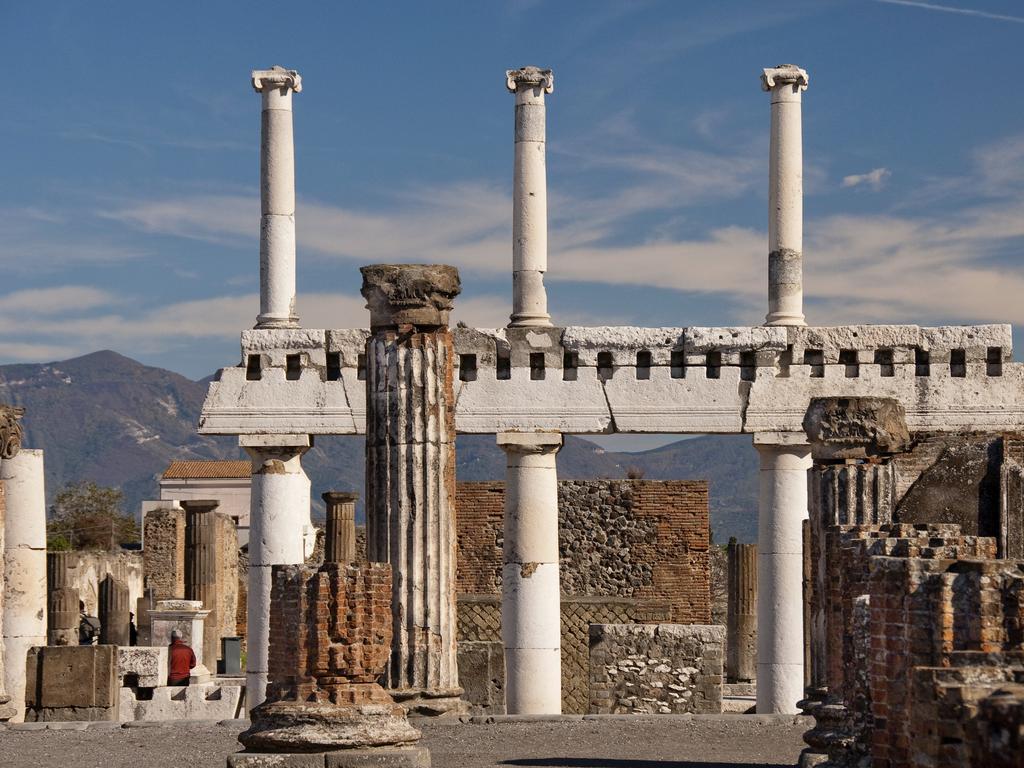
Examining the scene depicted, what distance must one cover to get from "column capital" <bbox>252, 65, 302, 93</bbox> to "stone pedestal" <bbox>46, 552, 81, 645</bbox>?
39.2 ft

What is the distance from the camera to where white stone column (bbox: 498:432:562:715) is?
18359 millimetres

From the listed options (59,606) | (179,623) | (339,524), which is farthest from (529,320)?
(59,606)

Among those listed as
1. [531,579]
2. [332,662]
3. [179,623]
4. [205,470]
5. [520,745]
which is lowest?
[520,745]

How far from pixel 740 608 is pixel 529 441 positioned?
11657 mm

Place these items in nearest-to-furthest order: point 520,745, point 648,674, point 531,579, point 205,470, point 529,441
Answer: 1. point 520,745
2. point 531,579
3. point 529,441
4. point 648,674
5. point 205,470

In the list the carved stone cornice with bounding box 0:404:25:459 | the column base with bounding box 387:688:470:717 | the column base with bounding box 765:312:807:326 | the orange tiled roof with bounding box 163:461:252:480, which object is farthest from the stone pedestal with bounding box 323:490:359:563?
the orange tiled roof with bounding box 163:461:252:480

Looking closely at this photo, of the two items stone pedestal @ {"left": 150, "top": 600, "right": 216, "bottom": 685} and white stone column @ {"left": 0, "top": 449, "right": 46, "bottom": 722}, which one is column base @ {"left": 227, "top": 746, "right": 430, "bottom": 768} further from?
stone pedestal @ {"left": 150, "top": 600, "right": 216, "bottom": 685}

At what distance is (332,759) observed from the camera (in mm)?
11211

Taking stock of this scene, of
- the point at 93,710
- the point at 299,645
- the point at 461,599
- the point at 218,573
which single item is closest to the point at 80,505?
the point at 218,573

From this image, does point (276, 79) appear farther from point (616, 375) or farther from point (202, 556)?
point (202, 556)

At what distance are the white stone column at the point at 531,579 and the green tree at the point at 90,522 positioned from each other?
43416 millimetres

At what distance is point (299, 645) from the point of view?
37.6ft

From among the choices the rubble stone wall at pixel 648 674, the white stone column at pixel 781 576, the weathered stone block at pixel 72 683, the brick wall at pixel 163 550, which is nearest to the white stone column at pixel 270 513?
the weathered stone block at pixel 72 683

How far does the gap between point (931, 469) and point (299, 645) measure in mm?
9270
